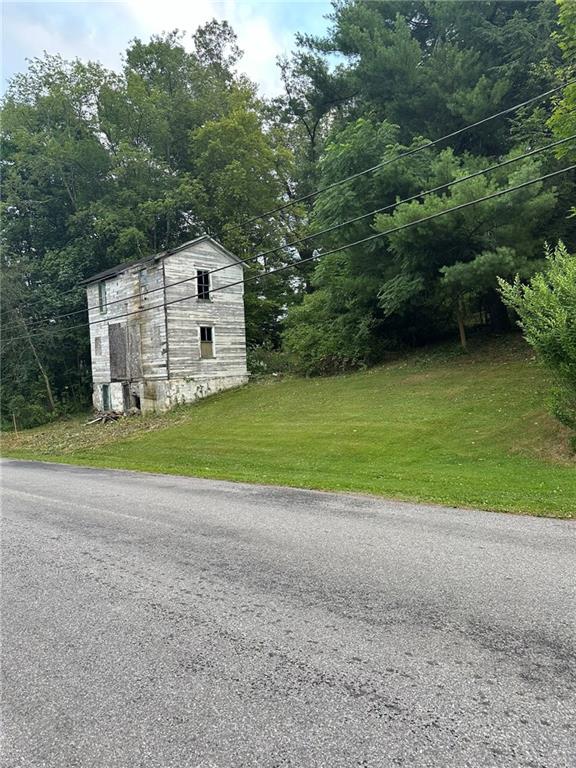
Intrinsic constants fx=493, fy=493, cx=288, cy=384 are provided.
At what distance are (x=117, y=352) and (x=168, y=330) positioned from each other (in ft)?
13.3

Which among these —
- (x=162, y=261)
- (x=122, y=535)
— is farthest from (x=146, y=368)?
(x=122, y=535)

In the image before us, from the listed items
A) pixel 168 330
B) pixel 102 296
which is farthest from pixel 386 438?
pixel 102 296

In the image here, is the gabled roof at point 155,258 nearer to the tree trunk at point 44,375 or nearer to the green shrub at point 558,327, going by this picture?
the tree trunk at point 44,375

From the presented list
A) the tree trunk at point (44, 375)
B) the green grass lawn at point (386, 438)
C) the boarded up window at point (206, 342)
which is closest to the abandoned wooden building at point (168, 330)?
the boarded up window at point (206, 342)

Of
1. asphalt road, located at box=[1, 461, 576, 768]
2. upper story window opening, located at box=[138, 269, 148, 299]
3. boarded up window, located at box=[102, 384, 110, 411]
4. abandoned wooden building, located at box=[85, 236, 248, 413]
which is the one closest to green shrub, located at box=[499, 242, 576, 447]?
asphalt road, located at box=[1, 461, 576, 768]

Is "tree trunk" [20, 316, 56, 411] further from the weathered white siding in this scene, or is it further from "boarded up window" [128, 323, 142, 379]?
the weathered white siding

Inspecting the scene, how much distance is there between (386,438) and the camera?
12664 mm

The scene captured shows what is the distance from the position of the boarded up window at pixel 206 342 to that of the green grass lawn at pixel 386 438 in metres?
2.79

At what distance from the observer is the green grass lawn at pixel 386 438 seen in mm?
8781

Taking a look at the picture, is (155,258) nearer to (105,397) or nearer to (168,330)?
(168,330)

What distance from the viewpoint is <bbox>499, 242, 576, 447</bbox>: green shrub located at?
923 cm

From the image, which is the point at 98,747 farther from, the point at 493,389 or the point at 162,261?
the point at 162,261

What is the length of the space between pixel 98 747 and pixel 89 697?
45cm

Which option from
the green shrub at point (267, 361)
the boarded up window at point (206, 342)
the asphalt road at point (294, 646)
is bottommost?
the asphalt road at point (294, 646)
